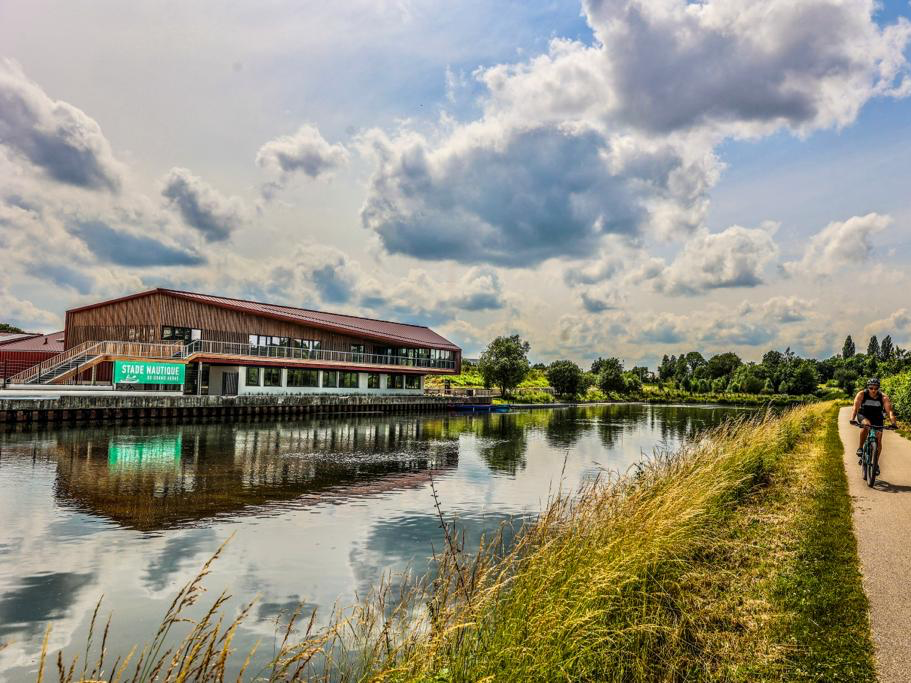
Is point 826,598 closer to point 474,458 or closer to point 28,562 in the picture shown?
point 28,562

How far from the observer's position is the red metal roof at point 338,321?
5259 centimetres

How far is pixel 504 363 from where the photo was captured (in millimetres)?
75562

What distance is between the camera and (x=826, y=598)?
21.3ft

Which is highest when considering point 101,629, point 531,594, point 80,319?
point 80,319

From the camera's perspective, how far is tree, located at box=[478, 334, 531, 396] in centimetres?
7588

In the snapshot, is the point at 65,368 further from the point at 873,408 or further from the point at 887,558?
the point at 887,558

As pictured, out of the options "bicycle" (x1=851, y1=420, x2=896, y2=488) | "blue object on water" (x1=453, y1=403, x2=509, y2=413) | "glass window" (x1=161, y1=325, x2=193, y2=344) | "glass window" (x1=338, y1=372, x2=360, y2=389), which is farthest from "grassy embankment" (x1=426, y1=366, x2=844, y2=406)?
"bicycle" (x1=851, y1=420, x2=896, y2=488)

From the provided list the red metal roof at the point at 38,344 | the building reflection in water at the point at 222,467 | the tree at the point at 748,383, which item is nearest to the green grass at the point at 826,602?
the building reflection in water at the point at 222,467

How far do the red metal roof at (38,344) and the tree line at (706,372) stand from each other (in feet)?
150

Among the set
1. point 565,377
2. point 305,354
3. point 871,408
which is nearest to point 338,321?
point 305,354

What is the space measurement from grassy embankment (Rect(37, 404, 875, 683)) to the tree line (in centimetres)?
6592

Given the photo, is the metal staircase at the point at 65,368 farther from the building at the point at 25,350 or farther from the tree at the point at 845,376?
the tree at the point at 845,376

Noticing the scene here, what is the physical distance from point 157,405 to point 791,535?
39.1 metres

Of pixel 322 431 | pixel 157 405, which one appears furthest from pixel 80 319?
pixel 322 431
